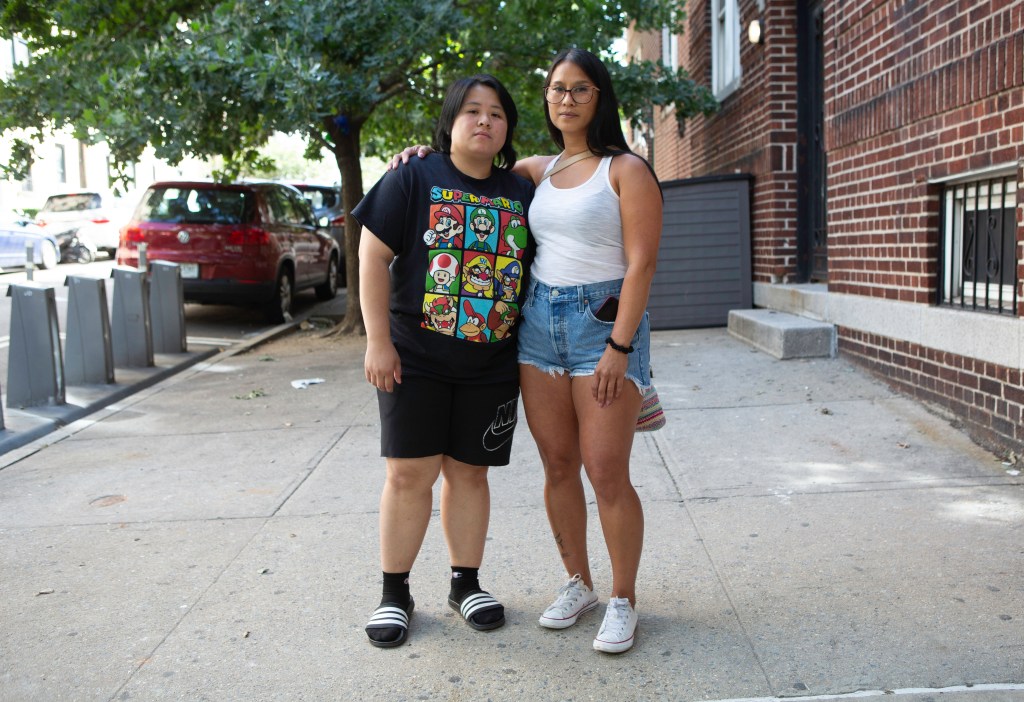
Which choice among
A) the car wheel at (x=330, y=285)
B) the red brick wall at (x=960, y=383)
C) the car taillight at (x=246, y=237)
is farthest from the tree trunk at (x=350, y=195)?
the red brick wall at (x=960, y=383)

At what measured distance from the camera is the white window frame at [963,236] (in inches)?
214

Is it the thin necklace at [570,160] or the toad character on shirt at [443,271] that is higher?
the thin necklace at [570,160]

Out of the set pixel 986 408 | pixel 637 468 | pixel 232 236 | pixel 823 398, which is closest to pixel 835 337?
pixel 823 398

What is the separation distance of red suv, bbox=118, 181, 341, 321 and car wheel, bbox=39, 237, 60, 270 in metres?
9.57

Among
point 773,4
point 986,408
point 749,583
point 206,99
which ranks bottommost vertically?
point 749,583

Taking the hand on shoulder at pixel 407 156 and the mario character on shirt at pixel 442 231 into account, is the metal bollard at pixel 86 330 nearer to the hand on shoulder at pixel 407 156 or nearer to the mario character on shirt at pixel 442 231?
the hand on shoulder at pixel 407 156

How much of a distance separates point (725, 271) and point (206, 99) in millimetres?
5085

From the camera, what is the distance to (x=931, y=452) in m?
5.28

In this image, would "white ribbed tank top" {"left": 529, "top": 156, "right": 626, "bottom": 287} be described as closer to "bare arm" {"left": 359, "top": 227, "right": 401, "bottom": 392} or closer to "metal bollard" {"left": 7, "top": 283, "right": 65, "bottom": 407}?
"bare arm" {"left": 359, "top": 227, "right": 401, "bottom": 392}

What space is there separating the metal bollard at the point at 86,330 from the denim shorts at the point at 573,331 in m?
5.71

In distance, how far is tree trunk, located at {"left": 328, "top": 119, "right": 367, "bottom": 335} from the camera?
11.0 meters

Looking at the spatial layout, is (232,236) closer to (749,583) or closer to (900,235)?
(900,235)

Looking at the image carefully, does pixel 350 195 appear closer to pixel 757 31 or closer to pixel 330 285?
pixel 330 285

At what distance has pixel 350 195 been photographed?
11.5 m
